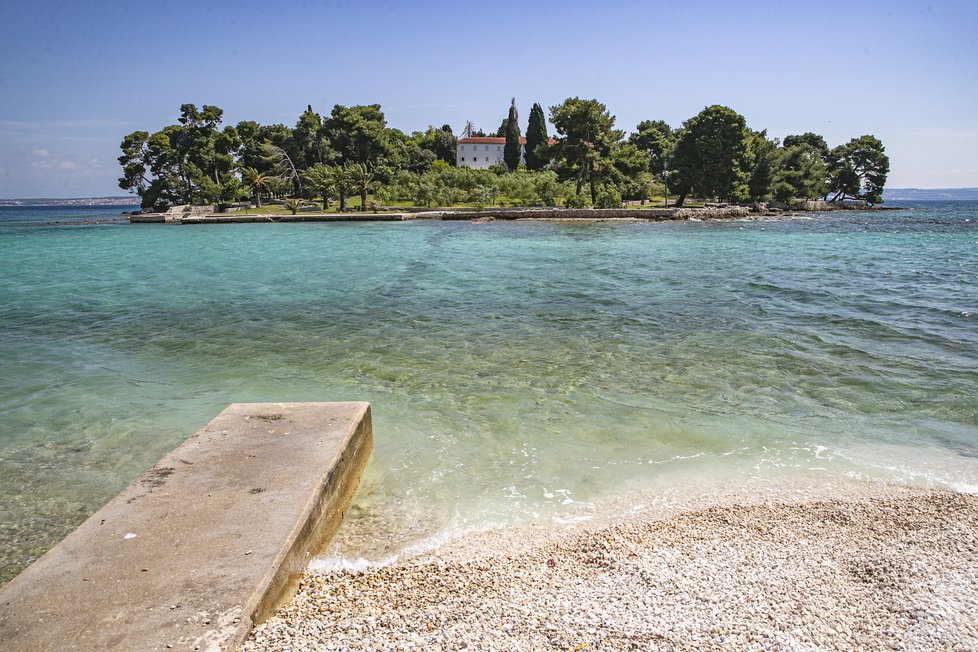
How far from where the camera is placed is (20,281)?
21.2 metres

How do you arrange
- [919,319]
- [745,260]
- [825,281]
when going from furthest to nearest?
[745,260] < [825,281] < [919,319]

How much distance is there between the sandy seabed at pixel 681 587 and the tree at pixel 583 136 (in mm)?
63219

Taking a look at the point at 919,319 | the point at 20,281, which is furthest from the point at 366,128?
the point at 919,319

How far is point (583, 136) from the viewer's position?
212 ft

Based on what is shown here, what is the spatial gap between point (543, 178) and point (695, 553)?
64.9 m

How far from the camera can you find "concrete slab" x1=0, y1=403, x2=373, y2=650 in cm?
293

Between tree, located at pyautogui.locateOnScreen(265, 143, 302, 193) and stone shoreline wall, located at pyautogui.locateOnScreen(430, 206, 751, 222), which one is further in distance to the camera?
tree, located at pyautogui.locateOnScreen(265, 143, 302, 193)

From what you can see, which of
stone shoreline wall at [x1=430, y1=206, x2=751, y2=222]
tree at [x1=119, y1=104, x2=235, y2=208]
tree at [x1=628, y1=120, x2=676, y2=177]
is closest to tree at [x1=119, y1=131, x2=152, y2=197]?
tree at [x1=119, y1=104, x2=235, y2=208]

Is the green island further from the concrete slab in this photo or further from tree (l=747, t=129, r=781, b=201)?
the concrete slab

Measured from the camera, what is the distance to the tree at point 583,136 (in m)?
63.1

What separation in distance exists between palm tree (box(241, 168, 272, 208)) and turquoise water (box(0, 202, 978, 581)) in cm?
5337

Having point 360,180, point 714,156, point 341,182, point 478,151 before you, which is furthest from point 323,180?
point 478,151

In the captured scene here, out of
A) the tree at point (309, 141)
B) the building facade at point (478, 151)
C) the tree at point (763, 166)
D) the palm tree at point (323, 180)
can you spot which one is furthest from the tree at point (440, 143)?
the tree at point (763, 166)

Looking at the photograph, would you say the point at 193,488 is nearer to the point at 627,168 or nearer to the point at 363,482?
the point at 363,482
